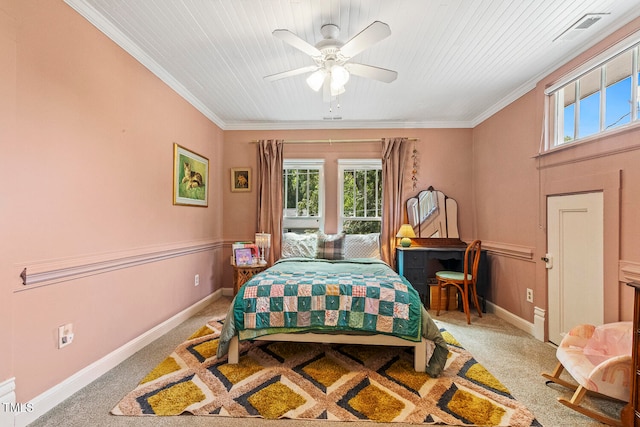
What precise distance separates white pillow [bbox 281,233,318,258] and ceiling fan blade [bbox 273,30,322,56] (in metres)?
2.43

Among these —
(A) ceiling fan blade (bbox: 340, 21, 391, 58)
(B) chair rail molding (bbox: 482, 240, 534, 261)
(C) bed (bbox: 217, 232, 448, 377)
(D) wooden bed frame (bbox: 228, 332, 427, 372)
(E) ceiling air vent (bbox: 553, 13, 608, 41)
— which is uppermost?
(E) ceiling air vent (bbox: 553, 13, 608, 41)

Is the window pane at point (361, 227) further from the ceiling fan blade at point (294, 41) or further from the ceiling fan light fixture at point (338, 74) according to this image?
the ceiling fan blade at point (294, 41)

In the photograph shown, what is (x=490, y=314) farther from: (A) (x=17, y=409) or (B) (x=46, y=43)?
(B) (x=46, y=43)

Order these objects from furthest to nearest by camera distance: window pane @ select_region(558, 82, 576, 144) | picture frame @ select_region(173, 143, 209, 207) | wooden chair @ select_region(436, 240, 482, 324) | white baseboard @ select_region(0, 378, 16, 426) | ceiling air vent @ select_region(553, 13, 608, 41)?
wooden chair @ select_region(436, 240, 482, 324), picture frame @ select_region(173, 143, 209, 207), window pane @ select_region(558, 82, 576, 144), ceiling air vent @ select_region(553, 13, 608, 41), white baseboard @ select_region(0, 378, 16, 426)

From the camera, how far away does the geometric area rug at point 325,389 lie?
1701 mm

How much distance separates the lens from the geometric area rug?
67.0 inches

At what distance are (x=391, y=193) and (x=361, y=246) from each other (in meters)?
0.91

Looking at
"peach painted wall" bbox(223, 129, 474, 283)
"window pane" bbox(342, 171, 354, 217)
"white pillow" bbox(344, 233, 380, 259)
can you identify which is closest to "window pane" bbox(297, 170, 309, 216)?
"peach painted wall" bbox(223, 129, 474, 283)

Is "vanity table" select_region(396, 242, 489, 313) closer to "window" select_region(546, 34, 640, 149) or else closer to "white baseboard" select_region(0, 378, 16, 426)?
"window" select_region(546, 34, 640, 149)

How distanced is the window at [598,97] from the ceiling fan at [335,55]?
1655 mm

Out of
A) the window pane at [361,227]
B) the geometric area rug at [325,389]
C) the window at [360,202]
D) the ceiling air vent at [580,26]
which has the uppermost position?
the ceiling air vent at [580,26]

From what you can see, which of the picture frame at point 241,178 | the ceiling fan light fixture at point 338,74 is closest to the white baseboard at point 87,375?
the picture frame at point 241,178

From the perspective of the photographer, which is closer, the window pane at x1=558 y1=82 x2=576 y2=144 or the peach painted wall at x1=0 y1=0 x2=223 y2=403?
the peach painted wall at x1=0 y1=0 x2=223 y2=403

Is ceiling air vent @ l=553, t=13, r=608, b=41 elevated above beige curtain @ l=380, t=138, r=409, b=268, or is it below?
above
